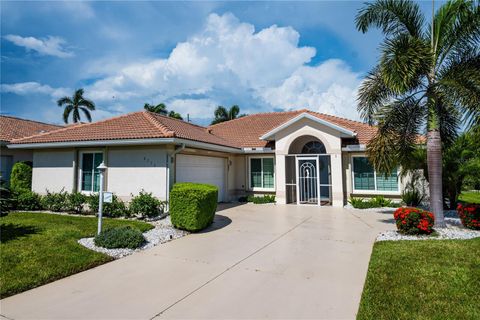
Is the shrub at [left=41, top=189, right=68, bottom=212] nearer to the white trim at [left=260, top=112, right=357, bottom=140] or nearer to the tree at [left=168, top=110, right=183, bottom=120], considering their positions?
the white trim at [left=260, top=112, right=357, bottom=140]

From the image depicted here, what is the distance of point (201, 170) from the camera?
1567cm

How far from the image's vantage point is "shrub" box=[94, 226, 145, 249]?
762 cm

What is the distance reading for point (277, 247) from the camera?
8.05 meters

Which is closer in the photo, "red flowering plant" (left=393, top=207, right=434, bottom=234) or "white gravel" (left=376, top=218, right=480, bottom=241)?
"white gravel" (left=376, top=218, right=480, bottom=241)

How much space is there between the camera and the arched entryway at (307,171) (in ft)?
55.9

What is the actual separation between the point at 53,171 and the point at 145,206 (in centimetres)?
723

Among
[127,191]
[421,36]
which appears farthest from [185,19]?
[421,36]

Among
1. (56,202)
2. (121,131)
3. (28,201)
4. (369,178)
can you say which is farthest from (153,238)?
Result: (369,178)

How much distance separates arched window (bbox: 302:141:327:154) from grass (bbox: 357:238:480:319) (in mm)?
10751

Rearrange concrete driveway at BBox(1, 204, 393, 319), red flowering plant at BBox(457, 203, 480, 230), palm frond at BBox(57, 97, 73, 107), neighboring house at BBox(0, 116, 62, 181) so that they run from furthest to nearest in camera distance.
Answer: palm frond at BBox(57, 97, 73, 107) → neighboring house at BBox(0, 116, 62, 181) → red flowering plant at BBox(457, 203, 480, 230) → concrete driveway at BBox(1, 204, 393, 319)

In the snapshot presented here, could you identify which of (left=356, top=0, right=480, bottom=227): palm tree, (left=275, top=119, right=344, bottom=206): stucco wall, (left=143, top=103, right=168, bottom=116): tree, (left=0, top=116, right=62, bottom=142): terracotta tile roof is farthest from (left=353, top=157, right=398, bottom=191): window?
(left=143, top=103, right=168, bottom=116): tree

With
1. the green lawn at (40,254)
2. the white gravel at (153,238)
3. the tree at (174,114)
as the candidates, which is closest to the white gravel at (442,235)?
the white gravel at (153,238)

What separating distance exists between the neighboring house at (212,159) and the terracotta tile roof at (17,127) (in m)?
2.52

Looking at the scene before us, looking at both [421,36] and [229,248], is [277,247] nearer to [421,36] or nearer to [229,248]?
[229,248]
